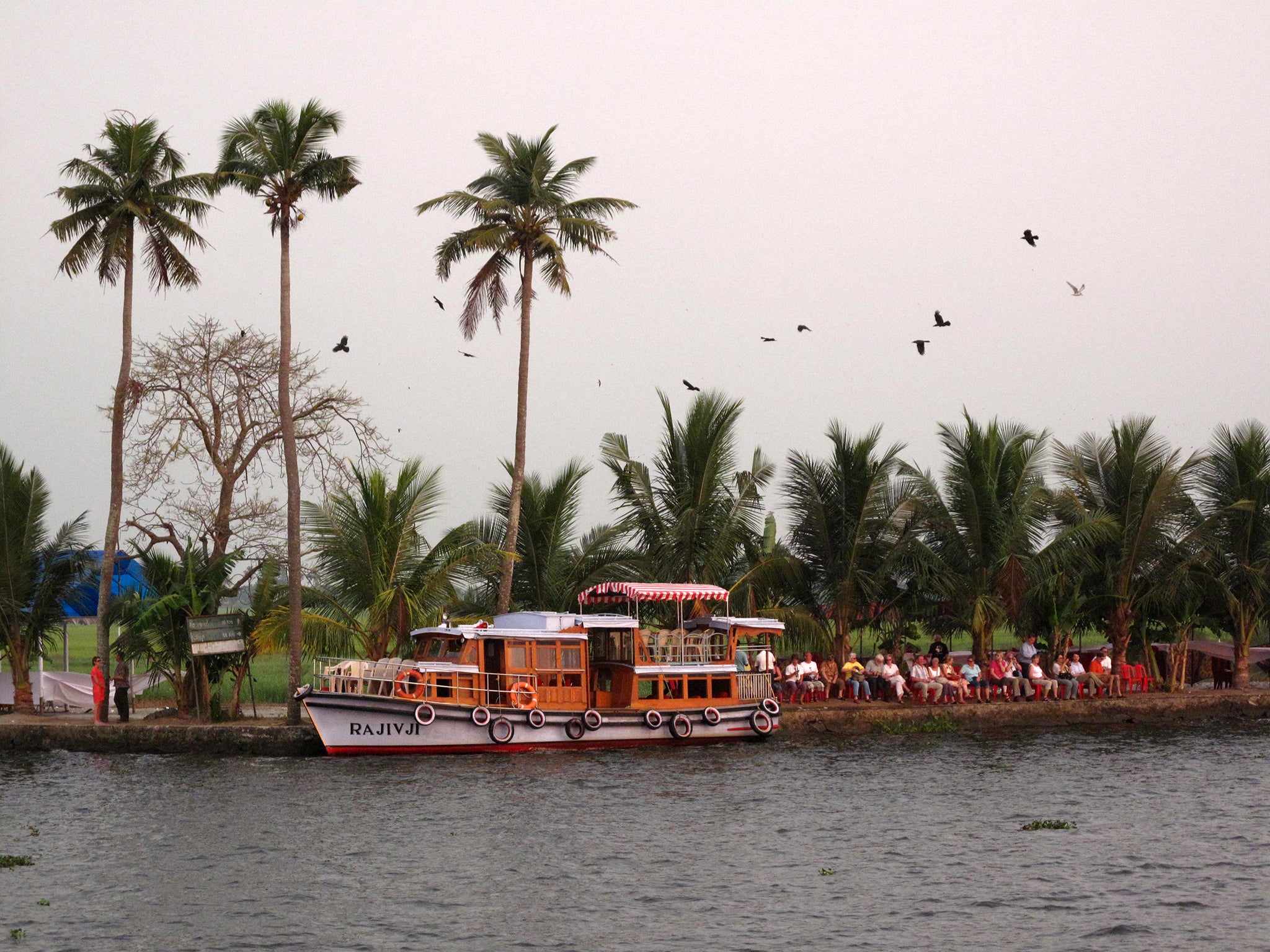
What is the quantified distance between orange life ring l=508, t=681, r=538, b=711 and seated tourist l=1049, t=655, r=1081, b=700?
1493cm

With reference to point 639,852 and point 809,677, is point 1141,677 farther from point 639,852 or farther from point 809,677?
point 639,852

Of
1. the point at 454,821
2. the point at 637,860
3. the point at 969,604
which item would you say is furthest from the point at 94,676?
the point at 969,604

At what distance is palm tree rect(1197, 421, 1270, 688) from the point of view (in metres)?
39.2

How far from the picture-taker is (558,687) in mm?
31219

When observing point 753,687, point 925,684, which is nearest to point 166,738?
point 753,687

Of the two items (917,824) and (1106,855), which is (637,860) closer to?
(917,824)

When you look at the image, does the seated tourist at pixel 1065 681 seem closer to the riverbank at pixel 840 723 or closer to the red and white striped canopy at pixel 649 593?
the riverbank at pixel 840 723

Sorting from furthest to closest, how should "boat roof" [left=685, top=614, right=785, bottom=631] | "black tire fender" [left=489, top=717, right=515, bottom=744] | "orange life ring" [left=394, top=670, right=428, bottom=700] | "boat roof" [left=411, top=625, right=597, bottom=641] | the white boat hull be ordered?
"boat roof" [left=685, top=614, right=785, bottom=631] < "black tire fender" [left=489, top=717, right=515, bottom=744] < "boat roof" [left=411, top=625, right=597, bottom=641] < "orange life ring" [left=394, top=670, right=428, bottom=700] < the white boat hull

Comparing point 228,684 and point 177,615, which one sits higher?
point 177,615

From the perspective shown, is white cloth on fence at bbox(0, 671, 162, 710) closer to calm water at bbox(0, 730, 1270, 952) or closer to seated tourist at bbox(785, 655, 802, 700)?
calm water at bbox(0, 730, 1270, 952)

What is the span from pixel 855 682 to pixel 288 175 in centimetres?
1860

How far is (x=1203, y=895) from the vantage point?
57.0 ft

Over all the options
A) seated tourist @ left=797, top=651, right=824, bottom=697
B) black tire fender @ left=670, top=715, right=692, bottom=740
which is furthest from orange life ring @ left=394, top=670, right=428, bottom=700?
seated tourist @ left=797, top=651, right=824, bottom=697

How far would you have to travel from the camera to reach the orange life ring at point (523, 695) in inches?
1196
